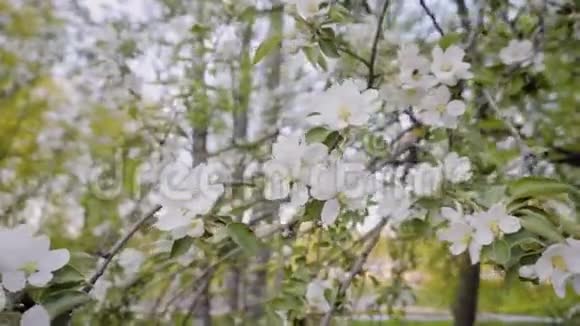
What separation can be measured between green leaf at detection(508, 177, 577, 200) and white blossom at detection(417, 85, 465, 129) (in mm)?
308

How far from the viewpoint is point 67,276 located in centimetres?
72

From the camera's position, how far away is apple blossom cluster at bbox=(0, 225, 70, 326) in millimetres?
653

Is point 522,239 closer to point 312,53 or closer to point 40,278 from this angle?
point 312,53

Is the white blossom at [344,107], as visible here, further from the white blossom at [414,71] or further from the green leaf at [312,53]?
the white blossom at [414,71]

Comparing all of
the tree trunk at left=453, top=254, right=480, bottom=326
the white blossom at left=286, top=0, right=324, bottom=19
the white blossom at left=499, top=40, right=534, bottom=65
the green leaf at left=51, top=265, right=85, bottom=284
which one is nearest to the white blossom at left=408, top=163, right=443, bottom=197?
the white blossom at left=286, top=0, right=324, bottom=19

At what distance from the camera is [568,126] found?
2.15m

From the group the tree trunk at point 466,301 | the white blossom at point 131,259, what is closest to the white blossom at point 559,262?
the white blossom at point 131,259

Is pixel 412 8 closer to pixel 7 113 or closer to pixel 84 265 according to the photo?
pixel 84 265

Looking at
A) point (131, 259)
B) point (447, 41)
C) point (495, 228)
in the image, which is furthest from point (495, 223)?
point (131, 259)

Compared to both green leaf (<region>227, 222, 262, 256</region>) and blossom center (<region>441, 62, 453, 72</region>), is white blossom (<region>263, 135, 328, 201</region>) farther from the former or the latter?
blossom center (<region>441, 62, 453, 72</region>)

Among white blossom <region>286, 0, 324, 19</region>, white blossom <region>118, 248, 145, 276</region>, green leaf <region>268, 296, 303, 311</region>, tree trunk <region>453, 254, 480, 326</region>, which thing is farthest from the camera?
tree trunk <region>453, 254, 480, 326</region>

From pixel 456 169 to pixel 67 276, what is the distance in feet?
2.22

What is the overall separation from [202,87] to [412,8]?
2.29 feet

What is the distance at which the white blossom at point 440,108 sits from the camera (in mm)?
1126
